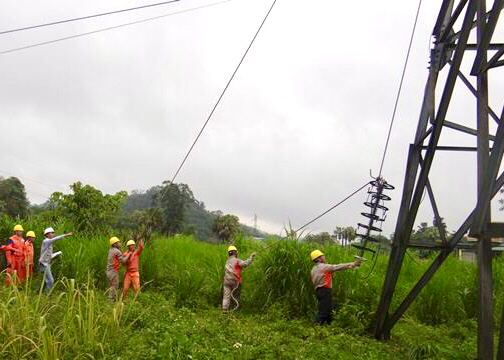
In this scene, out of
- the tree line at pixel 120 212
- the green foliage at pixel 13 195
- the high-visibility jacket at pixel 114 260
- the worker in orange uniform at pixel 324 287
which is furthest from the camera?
the green foliage at pixel 13 195

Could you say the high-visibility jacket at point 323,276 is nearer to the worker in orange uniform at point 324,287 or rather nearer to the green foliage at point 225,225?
the worker in orange uniform at point 324,287

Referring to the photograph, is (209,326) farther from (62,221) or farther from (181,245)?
(62,221)

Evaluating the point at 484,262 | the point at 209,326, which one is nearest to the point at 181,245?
the point at 209,326

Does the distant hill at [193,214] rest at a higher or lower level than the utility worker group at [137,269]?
higher

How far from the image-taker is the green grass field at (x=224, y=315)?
18.3ft

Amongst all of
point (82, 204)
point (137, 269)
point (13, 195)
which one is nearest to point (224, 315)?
point (137, 269)

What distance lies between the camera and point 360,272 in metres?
10.7

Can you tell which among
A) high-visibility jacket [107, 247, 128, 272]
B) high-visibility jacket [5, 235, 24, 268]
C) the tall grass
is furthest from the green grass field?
high-visibility jacket [107, 247, 128, 272]

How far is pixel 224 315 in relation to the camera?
9945 millimetres

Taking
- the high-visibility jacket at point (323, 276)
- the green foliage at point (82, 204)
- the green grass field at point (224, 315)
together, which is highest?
the green foliage at point (82, 204)

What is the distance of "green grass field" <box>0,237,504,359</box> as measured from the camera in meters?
5.57

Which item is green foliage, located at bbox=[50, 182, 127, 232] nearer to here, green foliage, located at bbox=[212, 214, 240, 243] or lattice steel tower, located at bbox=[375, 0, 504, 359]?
lattice steel tower, located at bbox=[375, 0, 504, 359]

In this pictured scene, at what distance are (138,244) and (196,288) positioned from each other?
161 centimetres

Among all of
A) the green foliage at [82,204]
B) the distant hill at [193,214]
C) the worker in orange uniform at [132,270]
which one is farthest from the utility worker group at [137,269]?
the distant hill at [193,214]
